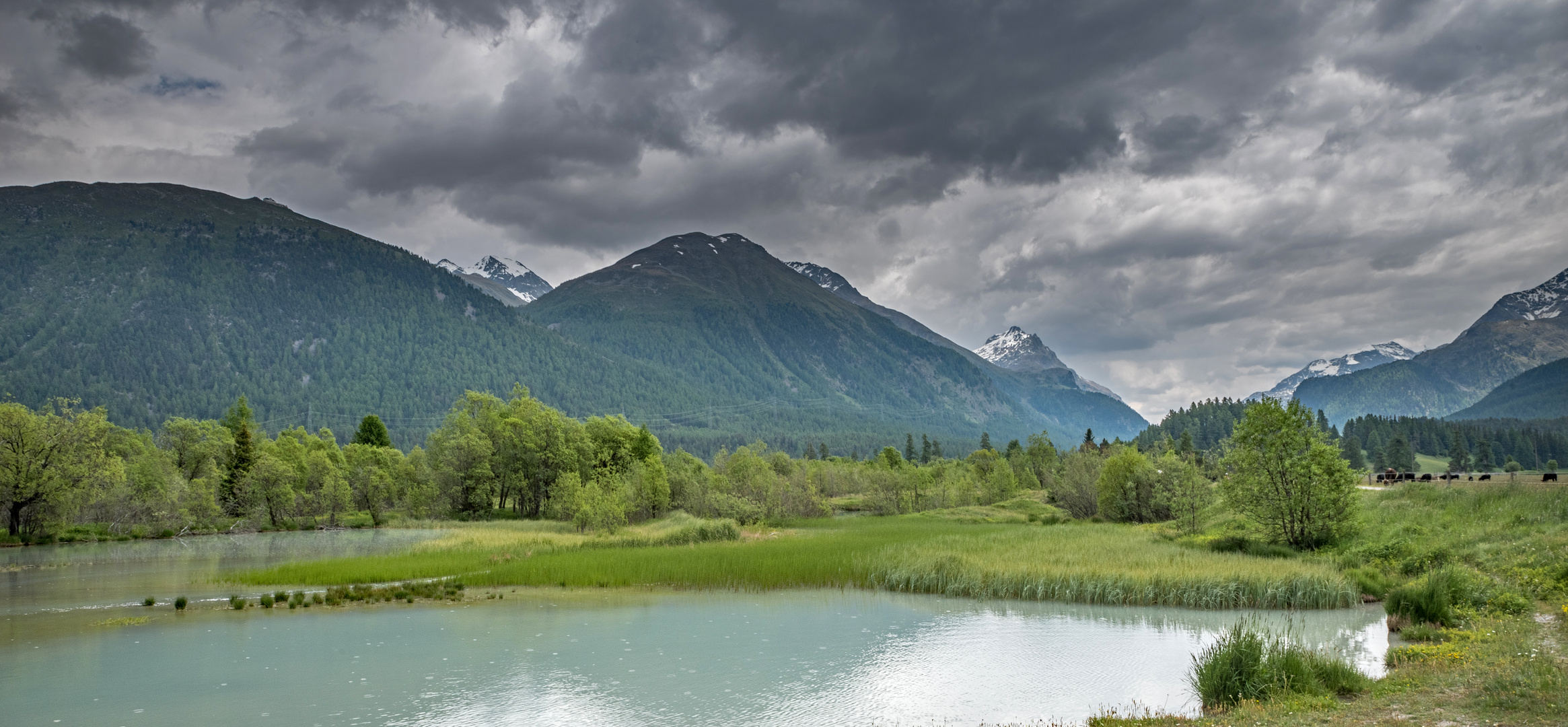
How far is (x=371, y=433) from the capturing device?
4267 inches

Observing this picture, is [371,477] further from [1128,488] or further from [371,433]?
[1128,488]

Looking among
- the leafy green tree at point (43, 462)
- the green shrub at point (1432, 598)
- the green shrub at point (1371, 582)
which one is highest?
the leafy green tree at point (43, 462)

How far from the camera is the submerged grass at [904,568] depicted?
28203mm

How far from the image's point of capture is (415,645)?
2166 cm

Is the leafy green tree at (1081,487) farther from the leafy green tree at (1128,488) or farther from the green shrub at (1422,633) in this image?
the green shrub at (1422,633)

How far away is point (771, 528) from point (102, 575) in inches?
1728

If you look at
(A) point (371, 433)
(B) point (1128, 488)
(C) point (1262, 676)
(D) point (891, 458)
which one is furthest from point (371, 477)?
(C) point (1262, 676)

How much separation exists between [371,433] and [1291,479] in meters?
109

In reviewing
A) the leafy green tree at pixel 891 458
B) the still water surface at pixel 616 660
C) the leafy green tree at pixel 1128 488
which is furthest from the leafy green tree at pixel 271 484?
the leafy green tree at pixel 891 458

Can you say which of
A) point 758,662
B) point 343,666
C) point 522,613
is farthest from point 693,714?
point 522,613

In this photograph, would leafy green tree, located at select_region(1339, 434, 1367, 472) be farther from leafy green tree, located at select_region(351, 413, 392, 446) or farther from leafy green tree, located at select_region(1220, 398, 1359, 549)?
leafy green tree, located at select_region(351, 413, 392, 446)

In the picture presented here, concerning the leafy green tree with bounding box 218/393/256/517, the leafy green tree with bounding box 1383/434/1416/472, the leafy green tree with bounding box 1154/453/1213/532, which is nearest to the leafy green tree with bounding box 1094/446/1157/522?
the leafy green tree with bounding box 1154/453/1213/532

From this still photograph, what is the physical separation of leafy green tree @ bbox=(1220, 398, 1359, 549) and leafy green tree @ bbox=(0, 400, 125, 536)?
7453 cm

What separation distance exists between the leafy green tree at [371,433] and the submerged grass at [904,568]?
220 feet
